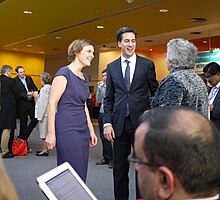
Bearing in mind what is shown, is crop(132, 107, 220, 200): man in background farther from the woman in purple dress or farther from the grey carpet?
the grey carpet

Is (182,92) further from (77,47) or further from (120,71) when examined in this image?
(77,47)

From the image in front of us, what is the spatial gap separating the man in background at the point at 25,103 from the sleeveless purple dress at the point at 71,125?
455 centimetres

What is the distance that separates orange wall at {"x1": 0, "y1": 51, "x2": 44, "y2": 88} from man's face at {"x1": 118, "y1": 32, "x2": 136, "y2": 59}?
17.3 m

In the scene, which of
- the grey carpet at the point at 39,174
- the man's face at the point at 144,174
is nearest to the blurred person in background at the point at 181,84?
the man's face at the point at 144,174

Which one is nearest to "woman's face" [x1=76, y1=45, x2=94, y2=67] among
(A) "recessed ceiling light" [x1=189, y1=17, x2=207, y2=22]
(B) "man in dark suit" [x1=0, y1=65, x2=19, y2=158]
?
(B) "man in dark suit" [x1=0, y1=65, x2=19, y2=158]

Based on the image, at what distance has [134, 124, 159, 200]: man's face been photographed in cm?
99

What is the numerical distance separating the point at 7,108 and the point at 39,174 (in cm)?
196

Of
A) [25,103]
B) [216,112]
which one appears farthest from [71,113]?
[25,103]

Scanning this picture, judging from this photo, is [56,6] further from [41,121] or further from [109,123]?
[109,123]

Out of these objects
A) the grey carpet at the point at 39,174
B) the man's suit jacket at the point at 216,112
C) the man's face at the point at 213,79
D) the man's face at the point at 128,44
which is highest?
the man's face at the point at 128,44

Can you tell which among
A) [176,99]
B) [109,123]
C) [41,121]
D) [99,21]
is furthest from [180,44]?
[99,21]

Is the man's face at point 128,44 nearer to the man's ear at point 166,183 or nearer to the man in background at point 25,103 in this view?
the man's ear at point 166,183

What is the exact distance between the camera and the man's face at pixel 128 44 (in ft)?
11.9

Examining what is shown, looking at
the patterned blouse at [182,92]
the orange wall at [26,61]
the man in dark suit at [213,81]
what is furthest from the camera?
the orange wall at [26,61]
